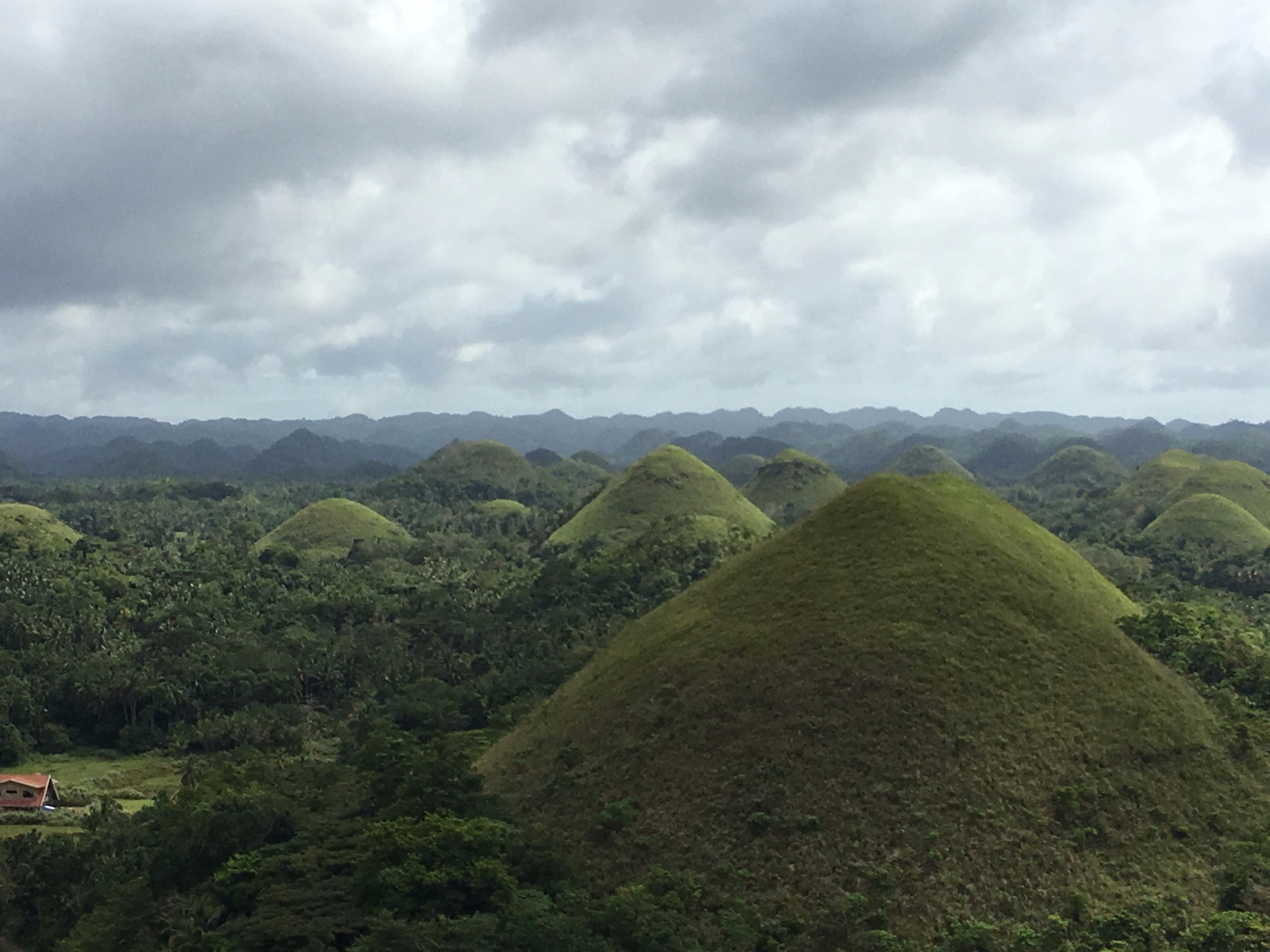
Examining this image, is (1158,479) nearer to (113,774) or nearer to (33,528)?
(113,774)

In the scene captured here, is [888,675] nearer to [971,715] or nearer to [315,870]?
[971,715]

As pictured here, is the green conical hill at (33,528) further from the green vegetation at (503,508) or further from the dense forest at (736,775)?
the green vegetation at (503,508)

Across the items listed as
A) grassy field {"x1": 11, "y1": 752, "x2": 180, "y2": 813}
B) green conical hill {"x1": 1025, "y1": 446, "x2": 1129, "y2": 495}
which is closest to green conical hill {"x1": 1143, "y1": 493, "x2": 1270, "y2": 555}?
green conical hill {"x1": 1025, "y1": 446, "x2": 1129, "y2": 495}

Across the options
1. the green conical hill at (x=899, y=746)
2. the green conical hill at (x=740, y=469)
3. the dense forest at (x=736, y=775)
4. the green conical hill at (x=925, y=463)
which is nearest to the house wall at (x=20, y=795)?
the dense forest at (x=736, y=775)

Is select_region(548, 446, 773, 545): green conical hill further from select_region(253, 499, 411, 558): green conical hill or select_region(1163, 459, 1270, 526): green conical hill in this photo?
select_region(1163, 459, 1270, 526): green conical hill

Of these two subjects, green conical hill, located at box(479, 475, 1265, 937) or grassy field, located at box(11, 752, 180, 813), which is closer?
green conical hill, located at box(479, 475, 1265, 937)

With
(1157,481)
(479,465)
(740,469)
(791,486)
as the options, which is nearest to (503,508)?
(479,465)

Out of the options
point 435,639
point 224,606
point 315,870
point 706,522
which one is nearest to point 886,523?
point 315,870
